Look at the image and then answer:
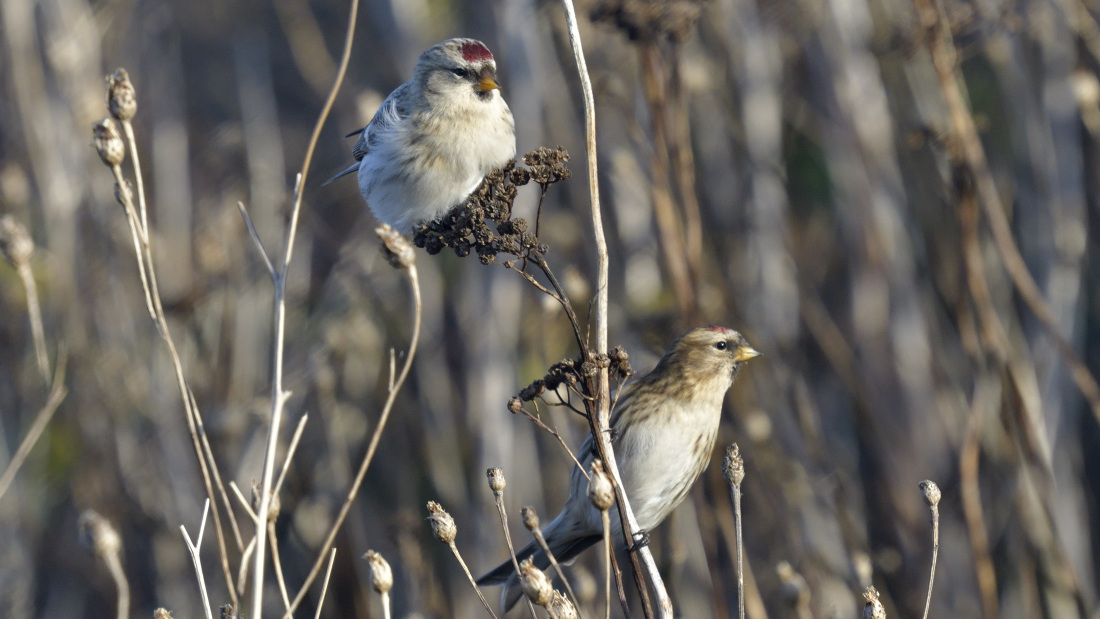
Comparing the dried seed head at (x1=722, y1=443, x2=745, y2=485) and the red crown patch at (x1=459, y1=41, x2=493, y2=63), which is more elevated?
the red crown patch at (x1=459, y1=41, x2=493, y2=63)

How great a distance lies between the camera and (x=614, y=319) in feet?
14.2

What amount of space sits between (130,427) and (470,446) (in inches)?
66.7

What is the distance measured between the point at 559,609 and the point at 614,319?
267 cm

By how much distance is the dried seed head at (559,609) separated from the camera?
1.70m

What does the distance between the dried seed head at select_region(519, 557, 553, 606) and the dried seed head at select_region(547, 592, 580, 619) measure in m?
0.03

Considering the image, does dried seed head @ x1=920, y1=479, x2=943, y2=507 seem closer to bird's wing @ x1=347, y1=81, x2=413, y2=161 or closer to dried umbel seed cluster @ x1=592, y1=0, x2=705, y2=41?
dried umbel seed cluster @ x1=592, y1=0, x2=705, y2=41

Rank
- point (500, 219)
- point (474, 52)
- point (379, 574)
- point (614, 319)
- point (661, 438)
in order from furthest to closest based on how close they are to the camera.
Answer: point (614, 319)
point (661, 438)
point (474, 52)
point (500, 219)
point (379, 574)

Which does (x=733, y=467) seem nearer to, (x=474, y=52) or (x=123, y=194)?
(x=123, y=194)

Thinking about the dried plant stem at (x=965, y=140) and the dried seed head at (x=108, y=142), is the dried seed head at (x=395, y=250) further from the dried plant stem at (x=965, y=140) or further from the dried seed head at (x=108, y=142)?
the dried plant stem at (x=965, y=140)

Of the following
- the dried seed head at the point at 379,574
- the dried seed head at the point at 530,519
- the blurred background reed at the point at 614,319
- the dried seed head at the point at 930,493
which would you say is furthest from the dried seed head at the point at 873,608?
the blurred background reed at the point at 614,319

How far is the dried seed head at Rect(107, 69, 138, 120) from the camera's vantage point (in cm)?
183

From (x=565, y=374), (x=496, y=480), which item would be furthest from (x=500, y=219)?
(x=496, y=480)

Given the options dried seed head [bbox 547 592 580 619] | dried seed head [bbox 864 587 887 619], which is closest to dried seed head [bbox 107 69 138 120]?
dried seed head [bbox 547 592 580 619]

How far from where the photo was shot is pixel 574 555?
3.21 m
